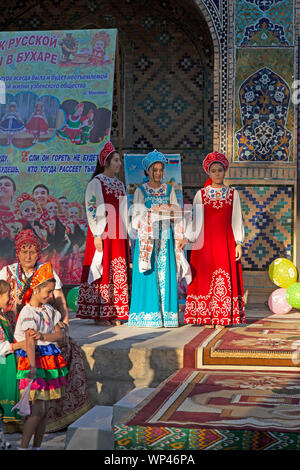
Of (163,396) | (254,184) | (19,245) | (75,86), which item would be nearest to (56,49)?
(75,86)

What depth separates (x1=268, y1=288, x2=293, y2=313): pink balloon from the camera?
7480mm

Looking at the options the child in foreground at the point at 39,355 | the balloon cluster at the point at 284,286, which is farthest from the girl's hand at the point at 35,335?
the balloon cluster at the point at 284,286

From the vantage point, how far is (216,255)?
6410 mm

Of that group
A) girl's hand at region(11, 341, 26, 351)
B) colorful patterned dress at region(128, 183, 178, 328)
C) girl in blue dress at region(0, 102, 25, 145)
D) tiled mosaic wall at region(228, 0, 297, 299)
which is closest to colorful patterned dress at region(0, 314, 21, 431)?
girl's hand at region(11, 341, 26, 351)

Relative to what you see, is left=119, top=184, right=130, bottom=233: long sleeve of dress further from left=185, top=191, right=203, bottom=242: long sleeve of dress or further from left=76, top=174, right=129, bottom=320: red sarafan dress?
left=185, top=191, right=203, bottom=242: long sleeve of dress

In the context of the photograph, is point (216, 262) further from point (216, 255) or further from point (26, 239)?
point (26, 239)

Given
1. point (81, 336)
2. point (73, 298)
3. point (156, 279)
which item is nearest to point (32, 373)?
point (81, 336)

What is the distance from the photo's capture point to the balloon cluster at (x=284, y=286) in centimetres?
728

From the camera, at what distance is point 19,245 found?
4.59 m

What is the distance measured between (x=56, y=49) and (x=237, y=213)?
10.0 ft

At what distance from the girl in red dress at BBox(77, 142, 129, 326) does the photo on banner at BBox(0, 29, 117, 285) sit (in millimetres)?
1174

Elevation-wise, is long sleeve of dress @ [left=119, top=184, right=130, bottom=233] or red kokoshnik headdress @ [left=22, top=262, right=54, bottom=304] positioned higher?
long sleeve of dress @ [left=119, top=184, right=130, bottom=233]

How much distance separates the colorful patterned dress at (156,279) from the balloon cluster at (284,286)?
4.90 feet
